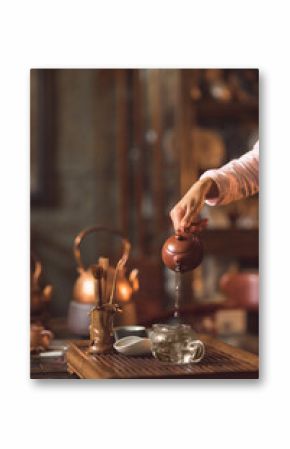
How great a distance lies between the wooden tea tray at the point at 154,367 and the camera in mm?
2023

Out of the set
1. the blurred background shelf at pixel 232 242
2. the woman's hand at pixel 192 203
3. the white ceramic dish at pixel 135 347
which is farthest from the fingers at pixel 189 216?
the white ceramic dish at pixel 135 347

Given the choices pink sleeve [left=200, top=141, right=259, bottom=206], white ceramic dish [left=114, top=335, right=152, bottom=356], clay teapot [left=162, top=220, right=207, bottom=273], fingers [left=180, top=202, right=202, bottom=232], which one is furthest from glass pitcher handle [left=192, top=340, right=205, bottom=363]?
pink sleeve [left=200, top=141, right=259, bottom=206]

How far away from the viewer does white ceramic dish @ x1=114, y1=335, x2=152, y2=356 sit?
6.82ft

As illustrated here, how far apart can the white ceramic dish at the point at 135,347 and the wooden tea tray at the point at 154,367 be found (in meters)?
0.02

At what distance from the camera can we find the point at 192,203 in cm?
228

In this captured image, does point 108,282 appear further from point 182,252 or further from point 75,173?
point 75,173

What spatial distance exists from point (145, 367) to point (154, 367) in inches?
0.9

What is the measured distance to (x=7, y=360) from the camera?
86.7 inches

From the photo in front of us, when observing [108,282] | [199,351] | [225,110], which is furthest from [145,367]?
[225,110]

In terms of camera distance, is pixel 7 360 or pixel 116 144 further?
pixel 116 144
